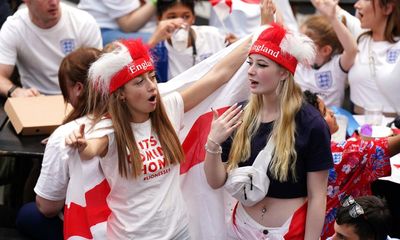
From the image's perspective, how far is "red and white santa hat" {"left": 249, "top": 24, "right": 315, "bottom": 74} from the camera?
3490 millimetres

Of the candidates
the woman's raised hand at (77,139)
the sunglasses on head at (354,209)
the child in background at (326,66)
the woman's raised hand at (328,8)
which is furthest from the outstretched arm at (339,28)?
the woman's raised hand at (77,139)

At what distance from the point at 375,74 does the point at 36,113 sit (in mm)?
2231

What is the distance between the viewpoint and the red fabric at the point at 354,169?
3.89m

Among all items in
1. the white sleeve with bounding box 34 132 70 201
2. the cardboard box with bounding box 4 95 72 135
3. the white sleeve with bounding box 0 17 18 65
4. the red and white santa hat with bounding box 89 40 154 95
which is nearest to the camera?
the red and white santa hat with bounding box 89 40 154 95

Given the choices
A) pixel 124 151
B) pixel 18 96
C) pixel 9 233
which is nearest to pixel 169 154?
pixel 124 151

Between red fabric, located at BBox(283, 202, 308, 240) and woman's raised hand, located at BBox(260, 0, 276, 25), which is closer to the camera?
red fabric, located at BBox(283, 202, 308, 240)

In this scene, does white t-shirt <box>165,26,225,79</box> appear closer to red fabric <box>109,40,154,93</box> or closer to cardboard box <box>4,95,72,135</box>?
cardboard box <box>4,95,72,135</box>

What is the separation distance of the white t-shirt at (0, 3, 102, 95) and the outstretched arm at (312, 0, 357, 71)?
61.5 inches

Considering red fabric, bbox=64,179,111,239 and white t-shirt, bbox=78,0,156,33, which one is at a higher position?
red fabric, bbox=64,179,111,239

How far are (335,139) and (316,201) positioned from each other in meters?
1.25

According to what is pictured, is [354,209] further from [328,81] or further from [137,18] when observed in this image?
[137,18]

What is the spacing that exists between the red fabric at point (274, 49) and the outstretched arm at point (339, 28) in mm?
1634

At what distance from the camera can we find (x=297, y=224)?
3502 millimetres

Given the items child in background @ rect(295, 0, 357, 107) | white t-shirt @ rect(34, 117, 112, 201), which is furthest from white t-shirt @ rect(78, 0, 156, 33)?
white t-shirt @ rect(34, 117, 112, 201)
